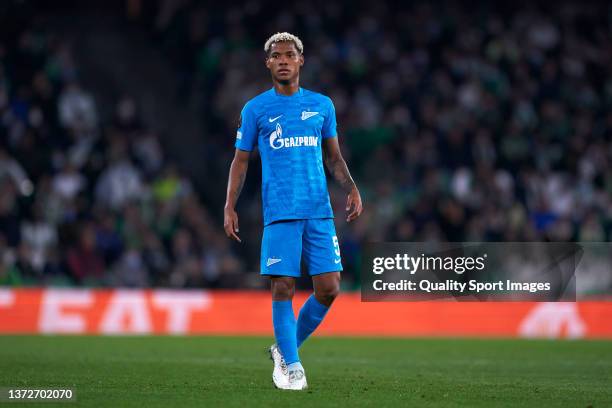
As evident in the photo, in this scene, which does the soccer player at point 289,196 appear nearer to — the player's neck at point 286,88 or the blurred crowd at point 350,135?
the player's neck at point 286,88

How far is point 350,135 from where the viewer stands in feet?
68.7

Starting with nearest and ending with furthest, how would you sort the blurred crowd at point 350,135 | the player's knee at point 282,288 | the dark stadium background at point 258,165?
1. the player's knee at point 282,288
2. the dark stadium background at point 258,165
3. the blurred crowd at point 350,135

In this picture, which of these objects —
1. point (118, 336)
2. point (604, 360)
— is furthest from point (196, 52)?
point (604, 360)

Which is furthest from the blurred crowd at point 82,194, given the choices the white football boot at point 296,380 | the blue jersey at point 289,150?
the white football boot at point 296,380

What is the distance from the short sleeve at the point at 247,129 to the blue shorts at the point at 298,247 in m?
0.64

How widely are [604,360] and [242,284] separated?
8.11 meters

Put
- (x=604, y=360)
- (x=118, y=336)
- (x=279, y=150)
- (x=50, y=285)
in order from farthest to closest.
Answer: (x=50, y=285) → (x=118, y=336) → (x=604, y=360) → (x=279, y=150)

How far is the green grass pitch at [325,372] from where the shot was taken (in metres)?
7.50

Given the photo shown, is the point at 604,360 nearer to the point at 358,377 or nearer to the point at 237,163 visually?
the point at 358,377

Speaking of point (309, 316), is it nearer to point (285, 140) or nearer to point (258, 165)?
point (285, 140)

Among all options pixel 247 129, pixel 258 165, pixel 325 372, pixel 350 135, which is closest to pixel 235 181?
pixel 247 129

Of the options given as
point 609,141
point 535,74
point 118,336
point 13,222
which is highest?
point 535,74

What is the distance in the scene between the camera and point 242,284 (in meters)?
18.6

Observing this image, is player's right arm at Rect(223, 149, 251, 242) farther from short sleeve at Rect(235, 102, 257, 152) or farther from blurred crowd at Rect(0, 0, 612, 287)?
blurred crowd at Rect(0, 0, 612, 287)
